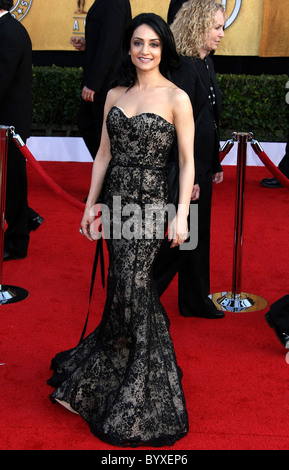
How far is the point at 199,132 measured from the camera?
4.54 metres

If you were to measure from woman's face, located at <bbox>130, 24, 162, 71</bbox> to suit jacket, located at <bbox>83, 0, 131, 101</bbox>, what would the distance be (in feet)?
11.5

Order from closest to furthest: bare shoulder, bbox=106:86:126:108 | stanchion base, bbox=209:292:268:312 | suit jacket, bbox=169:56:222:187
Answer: bare shoulder, bbox=106:86:126:108, suit jacket, bbox=169:56:222:187, stanchion base, bbox=209:292:268:312

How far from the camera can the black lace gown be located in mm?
3445

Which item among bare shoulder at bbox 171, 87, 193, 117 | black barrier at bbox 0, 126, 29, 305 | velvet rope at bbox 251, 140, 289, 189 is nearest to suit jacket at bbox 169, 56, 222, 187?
velvet rope at bbox 251, 140, 289, 189

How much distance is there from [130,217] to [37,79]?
6.28 metres

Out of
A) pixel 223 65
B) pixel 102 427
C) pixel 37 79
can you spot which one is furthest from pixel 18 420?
pixel 223 65

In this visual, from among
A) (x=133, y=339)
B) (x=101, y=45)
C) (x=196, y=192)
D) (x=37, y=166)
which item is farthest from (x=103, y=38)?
(x=133, y=339)

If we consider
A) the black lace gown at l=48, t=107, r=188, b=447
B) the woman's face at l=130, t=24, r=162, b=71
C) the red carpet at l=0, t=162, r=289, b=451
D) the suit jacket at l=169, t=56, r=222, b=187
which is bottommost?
the red carpet at l=0, t=162, r=289, b=451

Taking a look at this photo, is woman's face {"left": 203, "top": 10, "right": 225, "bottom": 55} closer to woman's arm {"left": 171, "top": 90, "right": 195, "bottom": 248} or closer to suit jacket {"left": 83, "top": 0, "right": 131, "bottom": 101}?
woman's arm {"left": 171, "top": 90, "right": 195, "bottom": 248}

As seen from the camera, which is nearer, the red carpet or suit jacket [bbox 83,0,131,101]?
the red carpet

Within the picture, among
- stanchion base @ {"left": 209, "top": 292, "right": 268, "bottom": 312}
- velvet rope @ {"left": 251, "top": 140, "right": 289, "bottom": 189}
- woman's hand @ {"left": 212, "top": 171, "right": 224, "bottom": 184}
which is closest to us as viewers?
woman's hand @ {"left": 212, "top": 171, "right": 224, "bottom": 184}

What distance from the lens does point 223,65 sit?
33.0 ft

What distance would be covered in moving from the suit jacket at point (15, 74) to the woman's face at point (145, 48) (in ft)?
7.68
